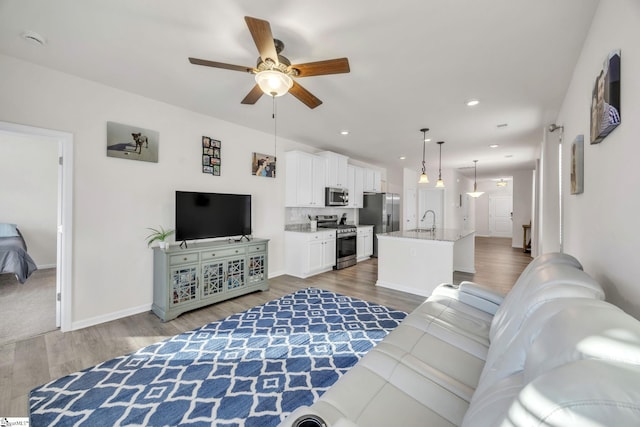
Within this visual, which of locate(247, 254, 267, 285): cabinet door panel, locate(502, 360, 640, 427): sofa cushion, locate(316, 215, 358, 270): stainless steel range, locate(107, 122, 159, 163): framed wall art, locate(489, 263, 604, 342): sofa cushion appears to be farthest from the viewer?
locate(316, 215, 358, 270): stainless steel range

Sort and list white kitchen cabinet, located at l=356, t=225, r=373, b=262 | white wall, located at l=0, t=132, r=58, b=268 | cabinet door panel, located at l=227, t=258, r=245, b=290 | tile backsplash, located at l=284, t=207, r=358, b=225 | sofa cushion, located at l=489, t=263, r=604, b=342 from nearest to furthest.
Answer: sofa cushion, located at l=489, t=263, r=604, b=342
cabinet door panel, located at l=227, t=258, r=245, b=290
white wall, located at l=0, t=132, r=58, b=268
tile backsplash, located at l=284, t=207, r=358, b=225
white kitchen cabinet, located at l=356, t=225, r=373, b=262

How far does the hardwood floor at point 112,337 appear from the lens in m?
2.03

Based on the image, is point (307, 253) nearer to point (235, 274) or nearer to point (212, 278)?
point (235, 274)

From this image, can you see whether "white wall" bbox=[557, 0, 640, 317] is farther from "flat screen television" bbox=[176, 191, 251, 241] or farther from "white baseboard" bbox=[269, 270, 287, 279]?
"white baseboard" bbox=[269, 270, 287, 279]

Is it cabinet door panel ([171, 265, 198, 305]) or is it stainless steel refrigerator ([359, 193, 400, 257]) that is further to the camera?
stainless steel refrigerator ([359, 193, 400, 257])

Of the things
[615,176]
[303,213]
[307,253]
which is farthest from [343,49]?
[303,213]

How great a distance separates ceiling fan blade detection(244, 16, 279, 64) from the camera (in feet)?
5.13

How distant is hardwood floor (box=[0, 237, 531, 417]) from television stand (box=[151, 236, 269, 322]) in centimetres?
13

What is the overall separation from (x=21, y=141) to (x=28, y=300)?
11.5ft

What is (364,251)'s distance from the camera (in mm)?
6512

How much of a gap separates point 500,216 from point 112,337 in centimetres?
1419

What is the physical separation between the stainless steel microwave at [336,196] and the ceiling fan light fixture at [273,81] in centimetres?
362

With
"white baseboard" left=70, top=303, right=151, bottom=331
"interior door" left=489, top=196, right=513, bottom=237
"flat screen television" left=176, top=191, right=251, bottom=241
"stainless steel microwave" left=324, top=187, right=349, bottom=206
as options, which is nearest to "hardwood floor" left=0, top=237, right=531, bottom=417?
"white baseboard" left=70, top=303, right=151, bottom=331

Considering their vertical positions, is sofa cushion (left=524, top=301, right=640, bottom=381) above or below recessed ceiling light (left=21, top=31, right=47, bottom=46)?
below
